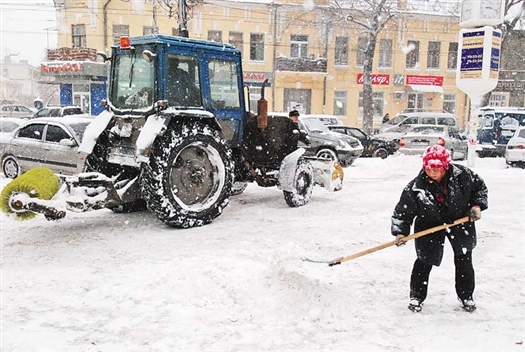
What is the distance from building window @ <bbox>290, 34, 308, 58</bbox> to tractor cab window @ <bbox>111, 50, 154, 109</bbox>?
25711 mm

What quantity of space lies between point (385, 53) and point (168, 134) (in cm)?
2956

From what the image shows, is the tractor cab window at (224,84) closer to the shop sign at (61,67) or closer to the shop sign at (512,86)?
the shop sign at (61,67)

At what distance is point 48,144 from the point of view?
33.4 feet

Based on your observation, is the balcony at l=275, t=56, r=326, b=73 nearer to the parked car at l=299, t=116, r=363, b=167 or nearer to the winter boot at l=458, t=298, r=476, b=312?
the parked car at l=299, t=116, r=363, b=167

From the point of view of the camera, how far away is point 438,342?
12.5 feet

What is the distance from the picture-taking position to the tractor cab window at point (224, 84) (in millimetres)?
7562

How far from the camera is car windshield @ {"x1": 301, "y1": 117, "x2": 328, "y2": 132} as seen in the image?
49.4 feet

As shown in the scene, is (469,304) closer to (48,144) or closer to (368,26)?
(48,144)

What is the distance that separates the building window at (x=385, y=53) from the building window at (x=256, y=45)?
8187 millimetres

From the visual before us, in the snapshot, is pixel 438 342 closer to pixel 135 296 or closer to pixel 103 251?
pixel 135 296

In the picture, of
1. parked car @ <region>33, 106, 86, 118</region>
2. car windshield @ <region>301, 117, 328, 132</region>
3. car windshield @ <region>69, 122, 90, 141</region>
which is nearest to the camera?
car windshield @ <region>69, 122, 90, 141</region>

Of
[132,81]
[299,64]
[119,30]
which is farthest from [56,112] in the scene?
[299,64]

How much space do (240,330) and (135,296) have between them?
1.14 metres

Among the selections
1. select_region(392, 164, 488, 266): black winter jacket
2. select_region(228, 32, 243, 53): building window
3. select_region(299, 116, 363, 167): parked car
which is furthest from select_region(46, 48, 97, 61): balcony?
select_region(392, 164, 488, 266): black winter jacket
